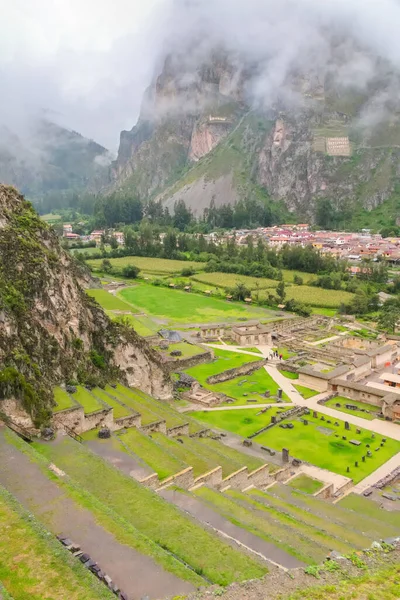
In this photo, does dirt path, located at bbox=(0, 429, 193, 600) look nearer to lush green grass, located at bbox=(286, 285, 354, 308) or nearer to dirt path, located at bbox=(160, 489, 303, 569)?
dirt path, located at bbox=(160, 489, 303, 569)

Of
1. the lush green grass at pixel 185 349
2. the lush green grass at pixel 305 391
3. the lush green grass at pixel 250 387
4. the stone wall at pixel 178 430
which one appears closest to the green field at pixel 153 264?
the lush green grass at pixel 185 349

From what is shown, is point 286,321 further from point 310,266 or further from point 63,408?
point 63,408

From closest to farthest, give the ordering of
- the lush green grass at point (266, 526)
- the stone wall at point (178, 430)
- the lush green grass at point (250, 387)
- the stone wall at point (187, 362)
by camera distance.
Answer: the lush green grass at point (266, 526), the stone wall at point (178, 430), the lush green grass at point (250, 387), the stone wall at point (187, 362)

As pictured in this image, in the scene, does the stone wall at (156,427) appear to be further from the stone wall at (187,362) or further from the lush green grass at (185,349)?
the lush green grass at (185,349)

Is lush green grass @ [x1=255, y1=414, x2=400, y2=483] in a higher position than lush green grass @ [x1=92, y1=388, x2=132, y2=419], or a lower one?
lower

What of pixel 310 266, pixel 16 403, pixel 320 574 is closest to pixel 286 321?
pixel 310 266

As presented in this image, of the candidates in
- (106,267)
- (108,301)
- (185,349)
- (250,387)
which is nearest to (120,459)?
(250,387)

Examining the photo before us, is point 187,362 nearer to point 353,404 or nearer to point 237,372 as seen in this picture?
point 237,372

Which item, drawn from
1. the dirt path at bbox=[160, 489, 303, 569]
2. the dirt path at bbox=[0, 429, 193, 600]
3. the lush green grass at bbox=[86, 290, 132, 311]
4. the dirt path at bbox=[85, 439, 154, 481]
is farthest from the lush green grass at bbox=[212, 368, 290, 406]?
the lush green grass at bbox=[86, 290, 132, 311]
